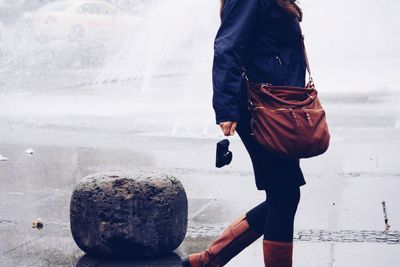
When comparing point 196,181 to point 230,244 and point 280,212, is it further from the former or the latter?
point 280,212

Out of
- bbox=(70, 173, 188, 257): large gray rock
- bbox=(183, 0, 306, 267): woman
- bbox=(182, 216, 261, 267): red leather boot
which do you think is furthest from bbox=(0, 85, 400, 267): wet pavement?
bbox=(183, 0, 306, 267): woman

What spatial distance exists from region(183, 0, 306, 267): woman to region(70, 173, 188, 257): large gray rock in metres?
1.02

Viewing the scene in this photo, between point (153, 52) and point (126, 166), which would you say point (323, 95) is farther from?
point (126, 166)

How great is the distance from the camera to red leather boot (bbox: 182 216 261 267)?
5250 mm

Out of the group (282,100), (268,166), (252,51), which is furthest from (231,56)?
(268,166)

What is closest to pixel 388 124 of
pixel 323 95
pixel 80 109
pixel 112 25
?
pixel 323 95

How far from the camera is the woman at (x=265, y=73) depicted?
15.4ft

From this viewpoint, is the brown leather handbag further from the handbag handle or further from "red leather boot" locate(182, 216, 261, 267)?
"red leather boot" locate(182, 216, 261, 267)

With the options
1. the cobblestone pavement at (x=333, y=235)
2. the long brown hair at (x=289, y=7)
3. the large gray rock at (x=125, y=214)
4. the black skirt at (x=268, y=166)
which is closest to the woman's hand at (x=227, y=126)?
the black skirt at (x=268, y=166)

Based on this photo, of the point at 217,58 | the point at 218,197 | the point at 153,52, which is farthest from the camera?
the point at 153,52

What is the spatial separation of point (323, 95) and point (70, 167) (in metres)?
7.65

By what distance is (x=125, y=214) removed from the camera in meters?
5.84

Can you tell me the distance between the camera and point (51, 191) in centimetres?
820

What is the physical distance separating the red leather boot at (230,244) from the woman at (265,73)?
0.81 ft
